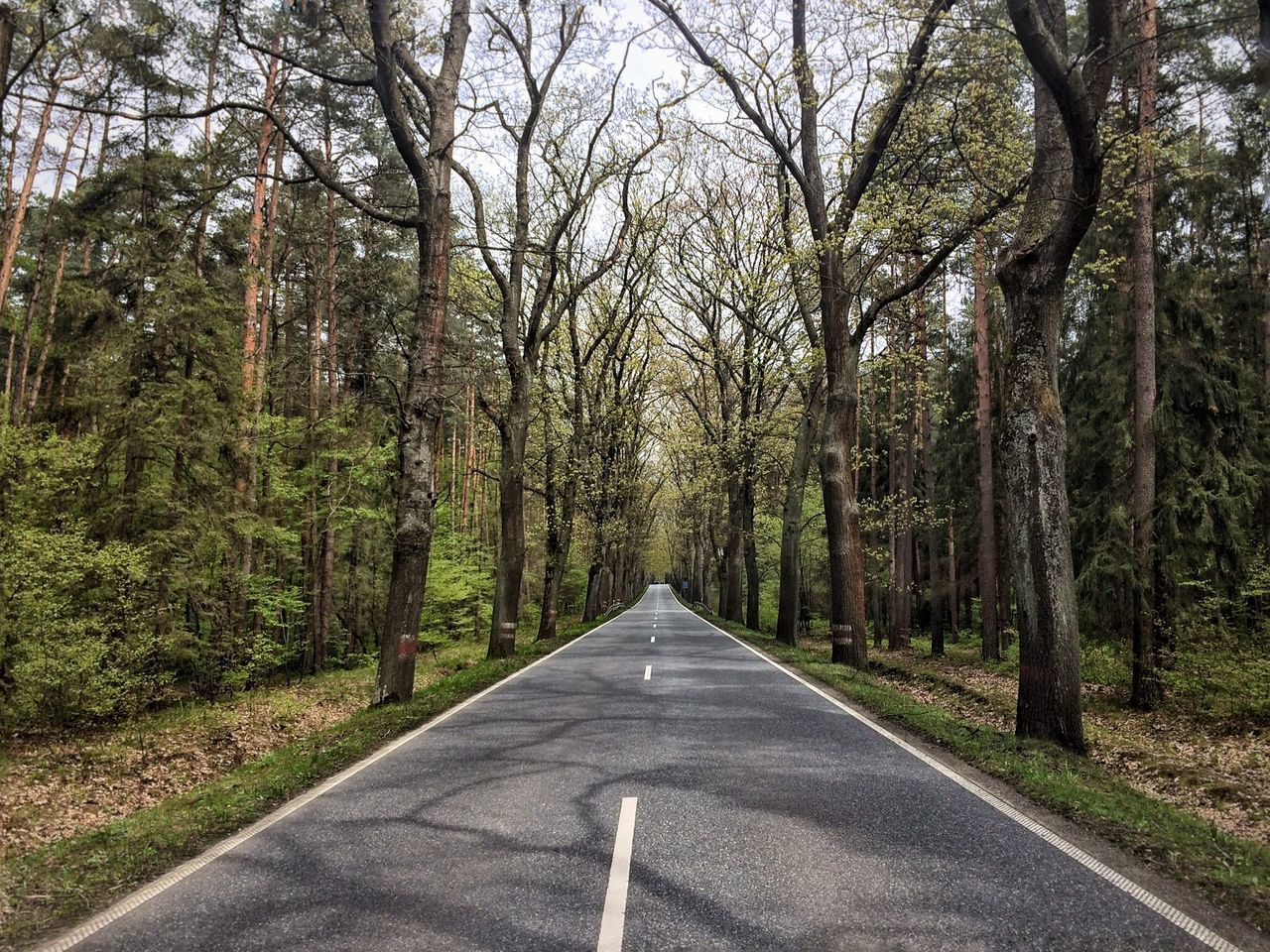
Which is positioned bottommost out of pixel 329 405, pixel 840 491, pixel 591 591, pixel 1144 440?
pixel 591 591

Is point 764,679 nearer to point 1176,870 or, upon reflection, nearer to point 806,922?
point 1176,870

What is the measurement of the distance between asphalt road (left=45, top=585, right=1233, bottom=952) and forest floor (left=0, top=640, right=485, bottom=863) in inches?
117

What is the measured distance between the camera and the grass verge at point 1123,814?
3.72 metres

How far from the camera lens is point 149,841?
4.50m

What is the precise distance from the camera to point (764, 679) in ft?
37.7

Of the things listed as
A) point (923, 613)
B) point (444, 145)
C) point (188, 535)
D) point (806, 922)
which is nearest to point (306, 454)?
point (188, 535)

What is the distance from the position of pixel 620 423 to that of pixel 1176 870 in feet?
74.5

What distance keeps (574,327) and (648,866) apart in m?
19.6

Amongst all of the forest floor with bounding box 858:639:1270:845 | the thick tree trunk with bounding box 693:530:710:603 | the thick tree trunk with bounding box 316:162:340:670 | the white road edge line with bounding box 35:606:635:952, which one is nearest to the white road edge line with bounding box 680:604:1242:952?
the forest floor with bounding box 858:639:1270:845

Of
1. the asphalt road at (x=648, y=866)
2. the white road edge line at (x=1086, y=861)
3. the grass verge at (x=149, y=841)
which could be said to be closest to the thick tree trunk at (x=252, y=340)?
the grass verge at (x=149, y=841)

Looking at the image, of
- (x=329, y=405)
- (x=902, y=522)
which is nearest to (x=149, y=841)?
(x=329, y=405)

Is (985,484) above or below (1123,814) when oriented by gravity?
above

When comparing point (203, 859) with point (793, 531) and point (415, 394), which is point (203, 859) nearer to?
point (415, 394)

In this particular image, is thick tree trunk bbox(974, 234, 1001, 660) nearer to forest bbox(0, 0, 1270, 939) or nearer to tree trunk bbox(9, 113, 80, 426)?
forest bbox(0, 0, 1270, 939)
